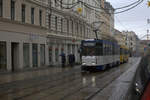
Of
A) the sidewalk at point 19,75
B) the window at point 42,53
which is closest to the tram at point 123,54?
the window at point 42,53

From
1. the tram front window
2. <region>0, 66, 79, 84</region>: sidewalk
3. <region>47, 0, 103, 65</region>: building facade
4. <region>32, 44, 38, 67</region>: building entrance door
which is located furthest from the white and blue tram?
<region>32, 44, 38, 67</region>: building entrance door

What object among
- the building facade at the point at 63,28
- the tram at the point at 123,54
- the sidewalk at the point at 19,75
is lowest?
the sidewalk at the point at 19,75

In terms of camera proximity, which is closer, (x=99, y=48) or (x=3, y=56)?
(x=3, y=56)

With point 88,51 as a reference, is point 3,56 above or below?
below

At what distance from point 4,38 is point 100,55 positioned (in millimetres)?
8991

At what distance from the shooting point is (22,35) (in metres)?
24.3

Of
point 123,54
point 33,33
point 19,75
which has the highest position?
point 33,33

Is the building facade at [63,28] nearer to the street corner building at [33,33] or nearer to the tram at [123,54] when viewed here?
the street corner building at [33,33]

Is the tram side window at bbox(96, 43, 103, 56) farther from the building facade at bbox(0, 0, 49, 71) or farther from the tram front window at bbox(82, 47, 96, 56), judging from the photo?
the building facade at bbox(0, 0, 49, 71)

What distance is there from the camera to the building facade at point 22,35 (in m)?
21.6

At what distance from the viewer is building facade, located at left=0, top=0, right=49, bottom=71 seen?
2164 cm

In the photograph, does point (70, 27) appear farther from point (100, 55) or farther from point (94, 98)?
point (94, 98)

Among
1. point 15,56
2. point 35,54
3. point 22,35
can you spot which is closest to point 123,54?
point 35,54

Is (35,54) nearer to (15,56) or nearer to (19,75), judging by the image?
(15,56)
